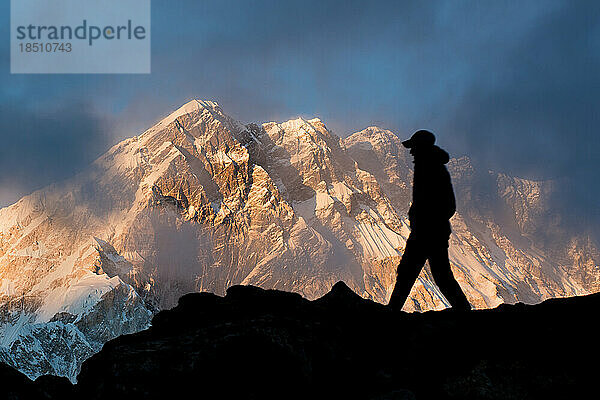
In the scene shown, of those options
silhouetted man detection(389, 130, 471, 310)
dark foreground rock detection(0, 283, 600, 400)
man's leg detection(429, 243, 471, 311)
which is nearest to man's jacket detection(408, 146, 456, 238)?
silhouetted man detection(389, 130, 471, 310)

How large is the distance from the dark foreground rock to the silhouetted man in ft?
2.34

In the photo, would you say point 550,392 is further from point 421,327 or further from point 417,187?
point 417,187

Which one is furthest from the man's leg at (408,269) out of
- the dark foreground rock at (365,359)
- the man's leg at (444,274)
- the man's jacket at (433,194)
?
the dark foreground rock at (365,359)

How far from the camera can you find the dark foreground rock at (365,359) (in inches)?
207

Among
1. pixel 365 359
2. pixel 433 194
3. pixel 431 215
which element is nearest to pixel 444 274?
pixel 431 215

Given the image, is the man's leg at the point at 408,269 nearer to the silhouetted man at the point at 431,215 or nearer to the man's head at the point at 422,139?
the silhouetted man at the point at 431,215

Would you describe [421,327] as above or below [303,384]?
above

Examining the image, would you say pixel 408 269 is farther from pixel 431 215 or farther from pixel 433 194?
pixel 433 194

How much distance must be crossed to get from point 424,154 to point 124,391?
5677 mm

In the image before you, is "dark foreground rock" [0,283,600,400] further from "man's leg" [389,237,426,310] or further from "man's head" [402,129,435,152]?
"man's head" [402,129,435,152]

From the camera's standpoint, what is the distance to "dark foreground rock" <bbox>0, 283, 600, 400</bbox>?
525 centimetres

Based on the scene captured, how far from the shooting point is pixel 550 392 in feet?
17.6

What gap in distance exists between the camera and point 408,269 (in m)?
8.24

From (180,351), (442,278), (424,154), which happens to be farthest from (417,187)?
(180,351)
